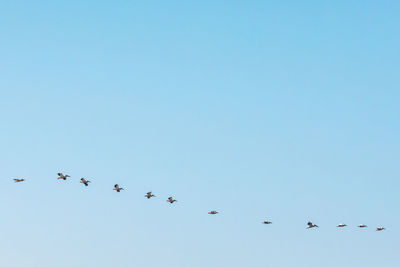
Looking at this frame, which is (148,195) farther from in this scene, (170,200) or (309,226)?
(309,226)

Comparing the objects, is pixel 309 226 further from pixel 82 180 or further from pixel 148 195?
pixel 82 180

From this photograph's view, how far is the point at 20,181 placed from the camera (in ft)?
626

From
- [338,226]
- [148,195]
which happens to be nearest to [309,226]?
[338,226]

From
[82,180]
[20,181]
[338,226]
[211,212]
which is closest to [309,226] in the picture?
[338,226]

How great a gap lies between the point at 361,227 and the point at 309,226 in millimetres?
13723

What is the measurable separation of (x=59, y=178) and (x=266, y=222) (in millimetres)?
55826

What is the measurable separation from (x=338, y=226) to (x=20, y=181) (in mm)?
84964

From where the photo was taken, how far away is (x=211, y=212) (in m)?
192

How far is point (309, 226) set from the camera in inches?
7539

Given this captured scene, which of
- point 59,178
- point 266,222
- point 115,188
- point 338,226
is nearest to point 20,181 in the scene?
point 59,178

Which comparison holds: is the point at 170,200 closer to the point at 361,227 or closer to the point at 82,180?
the point at 82,180

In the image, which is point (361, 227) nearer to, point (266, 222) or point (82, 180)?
point (266, 222)

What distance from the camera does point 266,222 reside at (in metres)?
192

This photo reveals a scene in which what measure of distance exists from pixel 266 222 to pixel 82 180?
164 ft
